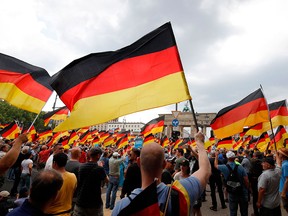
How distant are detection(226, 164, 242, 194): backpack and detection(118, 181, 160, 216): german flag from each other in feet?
16.2

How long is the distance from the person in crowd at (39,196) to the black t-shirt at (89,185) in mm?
2618

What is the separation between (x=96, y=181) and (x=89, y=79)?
2048 millimetres

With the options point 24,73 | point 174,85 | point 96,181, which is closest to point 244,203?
point 96,181

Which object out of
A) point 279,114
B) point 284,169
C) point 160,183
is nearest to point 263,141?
point 279,114

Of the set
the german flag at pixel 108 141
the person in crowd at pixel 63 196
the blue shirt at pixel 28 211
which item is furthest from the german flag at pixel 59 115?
the german flag at pixel 108 141

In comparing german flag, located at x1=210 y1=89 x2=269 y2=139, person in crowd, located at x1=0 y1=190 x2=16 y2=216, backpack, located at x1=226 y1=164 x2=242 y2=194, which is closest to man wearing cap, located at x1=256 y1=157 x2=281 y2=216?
backpack, located at x1=226 y1=164 x2=242 y2=194

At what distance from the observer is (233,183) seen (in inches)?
243

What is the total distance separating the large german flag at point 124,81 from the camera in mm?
3660

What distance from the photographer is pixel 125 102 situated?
372 cm

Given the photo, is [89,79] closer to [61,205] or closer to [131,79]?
[131,79]

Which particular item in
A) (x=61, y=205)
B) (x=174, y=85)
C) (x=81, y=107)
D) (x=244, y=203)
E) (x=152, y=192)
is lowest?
(x=244, y=203)

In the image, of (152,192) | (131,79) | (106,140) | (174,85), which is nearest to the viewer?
(152,192)

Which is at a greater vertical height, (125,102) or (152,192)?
(125,102)

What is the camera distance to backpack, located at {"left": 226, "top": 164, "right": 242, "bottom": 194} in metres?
6.08
